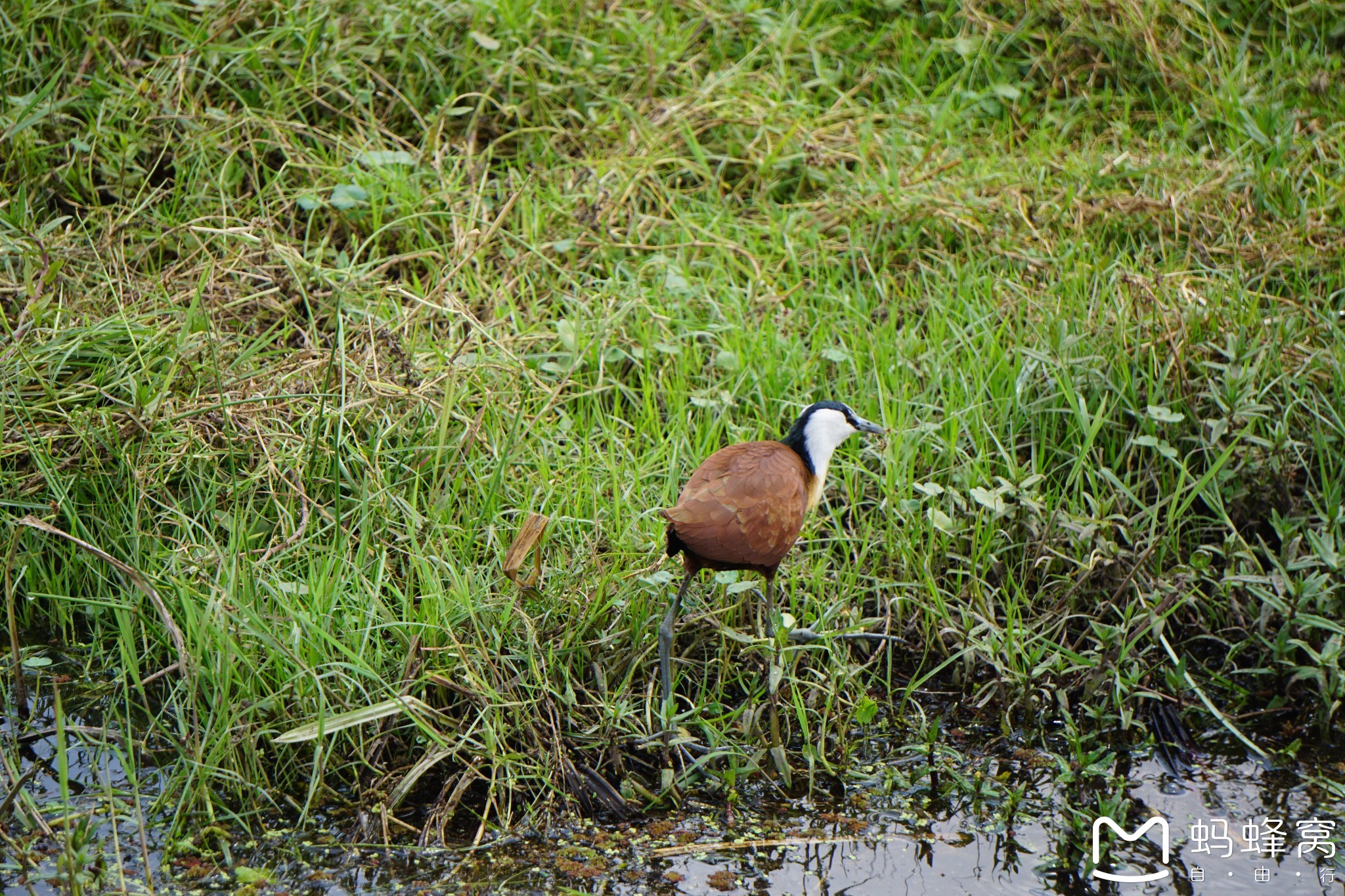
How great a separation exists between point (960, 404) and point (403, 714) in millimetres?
2319

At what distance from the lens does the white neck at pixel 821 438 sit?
3707 mm

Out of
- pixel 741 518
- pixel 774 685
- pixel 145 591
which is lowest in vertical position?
pixel 774 685

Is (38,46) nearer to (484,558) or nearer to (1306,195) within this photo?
(484,558)

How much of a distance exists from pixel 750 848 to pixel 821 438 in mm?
1268

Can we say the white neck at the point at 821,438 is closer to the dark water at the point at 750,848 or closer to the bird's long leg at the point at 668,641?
the bird's long leg at the point at 668,641

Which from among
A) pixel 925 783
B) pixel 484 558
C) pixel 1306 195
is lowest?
pixel 925 783

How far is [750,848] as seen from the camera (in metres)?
3.14

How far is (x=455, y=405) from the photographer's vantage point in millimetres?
4184

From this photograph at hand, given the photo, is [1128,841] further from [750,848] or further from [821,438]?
[821,438]

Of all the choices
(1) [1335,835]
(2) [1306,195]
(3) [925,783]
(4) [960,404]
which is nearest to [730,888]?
(3) [925,783]

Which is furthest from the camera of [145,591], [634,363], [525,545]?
[634,363]

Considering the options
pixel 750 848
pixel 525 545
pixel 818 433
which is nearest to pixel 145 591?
pixel 525 545

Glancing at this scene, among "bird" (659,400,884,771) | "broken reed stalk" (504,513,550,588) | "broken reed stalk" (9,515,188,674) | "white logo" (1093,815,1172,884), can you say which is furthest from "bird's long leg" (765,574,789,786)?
"broken reed stalk" (9,515,188,674)

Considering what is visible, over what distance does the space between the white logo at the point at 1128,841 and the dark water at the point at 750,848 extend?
0.01 meters
